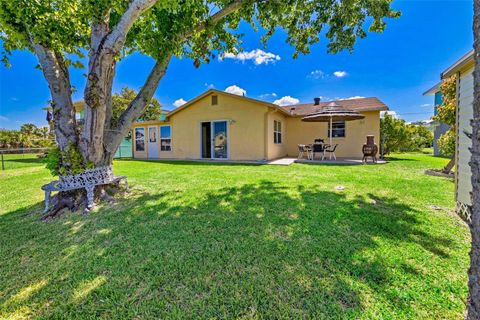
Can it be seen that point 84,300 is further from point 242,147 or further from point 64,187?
point 242,147

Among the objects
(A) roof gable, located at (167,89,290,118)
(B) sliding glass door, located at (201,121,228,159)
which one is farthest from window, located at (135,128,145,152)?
(B) sliding glass door, located at (201,121,228,159)

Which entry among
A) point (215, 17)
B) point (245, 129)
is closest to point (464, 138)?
point (215, 17)

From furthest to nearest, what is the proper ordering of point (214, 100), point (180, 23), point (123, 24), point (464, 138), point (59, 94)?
point (214, 100)
point (180, 23)
point (59, 94)
point (123, 24)
point (464, 138)

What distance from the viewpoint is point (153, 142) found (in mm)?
14906

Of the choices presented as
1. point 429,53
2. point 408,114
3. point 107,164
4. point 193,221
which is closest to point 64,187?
point 107,164

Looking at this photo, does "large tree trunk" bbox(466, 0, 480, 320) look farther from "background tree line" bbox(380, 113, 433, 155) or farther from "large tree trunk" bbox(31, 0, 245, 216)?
"background tree line" bbox(380, 113, 433, 155)

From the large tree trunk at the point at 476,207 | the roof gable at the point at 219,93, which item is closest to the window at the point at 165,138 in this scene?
the roof gable at the point at 219,93

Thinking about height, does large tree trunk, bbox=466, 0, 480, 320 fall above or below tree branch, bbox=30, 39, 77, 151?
below

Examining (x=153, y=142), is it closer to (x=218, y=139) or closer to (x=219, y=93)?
(x=218, y=139)

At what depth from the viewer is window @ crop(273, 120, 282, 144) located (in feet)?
39.3

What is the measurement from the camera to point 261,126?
36.3 feet

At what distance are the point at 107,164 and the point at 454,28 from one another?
12904 mm

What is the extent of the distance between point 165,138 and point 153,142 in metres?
1.17

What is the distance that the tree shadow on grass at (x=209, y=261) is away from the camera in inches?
63.5
